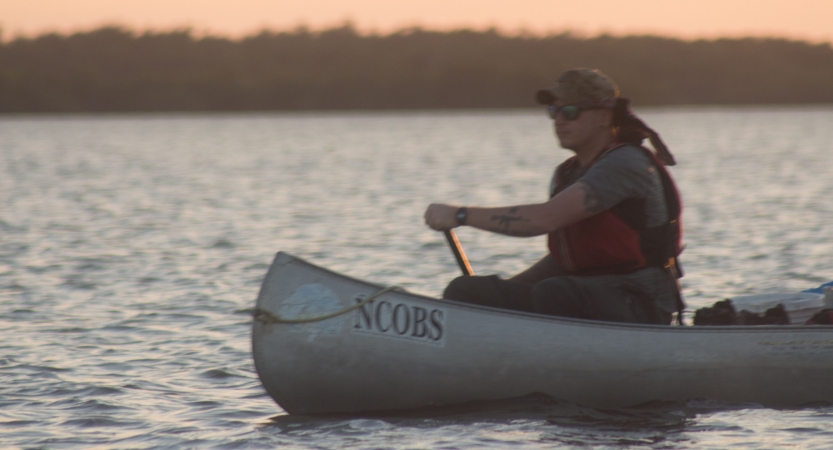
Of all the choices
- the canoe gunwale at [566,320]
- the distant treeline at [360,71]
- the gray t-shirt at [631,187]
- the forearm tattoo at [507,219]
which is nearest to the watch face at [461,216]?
the forearm tattoo at [507,219]

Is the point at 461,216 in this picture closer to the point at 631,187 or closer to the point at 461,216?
the point at 461,216

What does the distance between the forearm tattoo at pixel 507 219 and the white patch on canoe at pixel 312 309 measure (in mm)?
778

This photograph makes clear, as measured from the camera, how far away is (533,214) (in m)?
4.63

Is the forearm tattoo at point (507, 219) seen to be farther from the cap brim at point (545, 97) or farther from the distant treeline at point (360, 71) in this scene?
the distant treeline at point (360, 71)

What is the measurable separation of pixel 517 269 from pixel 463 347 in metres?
5.65

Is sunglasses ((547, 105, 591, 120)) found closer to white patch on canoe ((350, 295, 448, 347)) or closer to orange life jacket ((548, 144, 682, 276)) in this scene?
orange life jacket ((548, 144, 682, 276))

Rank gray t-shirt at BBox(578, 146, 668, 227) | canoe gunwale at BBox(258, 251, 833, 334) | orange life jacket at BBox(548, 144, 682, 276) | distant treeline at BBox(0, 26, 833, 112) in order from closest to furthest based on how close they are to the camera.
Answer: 1. gray t-shirt at BBox(578, 146, 668, 227)
2. orange life jacket at BBox(548, 144, 682, 276)
3. canoe gunwale at BBox(258, 251, 833, 334)
4. distant treeline at BBox(0, 26, 833, 112)

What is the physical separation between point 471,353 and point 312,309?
727 millimetres

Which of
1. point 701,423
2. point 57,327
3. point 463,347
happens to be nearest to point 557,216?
point 463,347

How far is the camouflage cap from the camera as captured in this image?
184 inches

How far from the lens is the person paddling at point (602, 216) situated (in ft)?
15.0

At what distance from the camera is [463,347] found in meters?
4.84

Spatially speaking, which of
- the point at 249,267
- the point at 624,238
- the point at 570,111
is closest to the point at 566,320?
the point at 624,238

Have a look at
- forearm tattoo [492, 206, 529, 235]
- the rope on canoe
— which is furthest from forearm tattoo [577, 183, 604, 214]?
the rope on canoe
